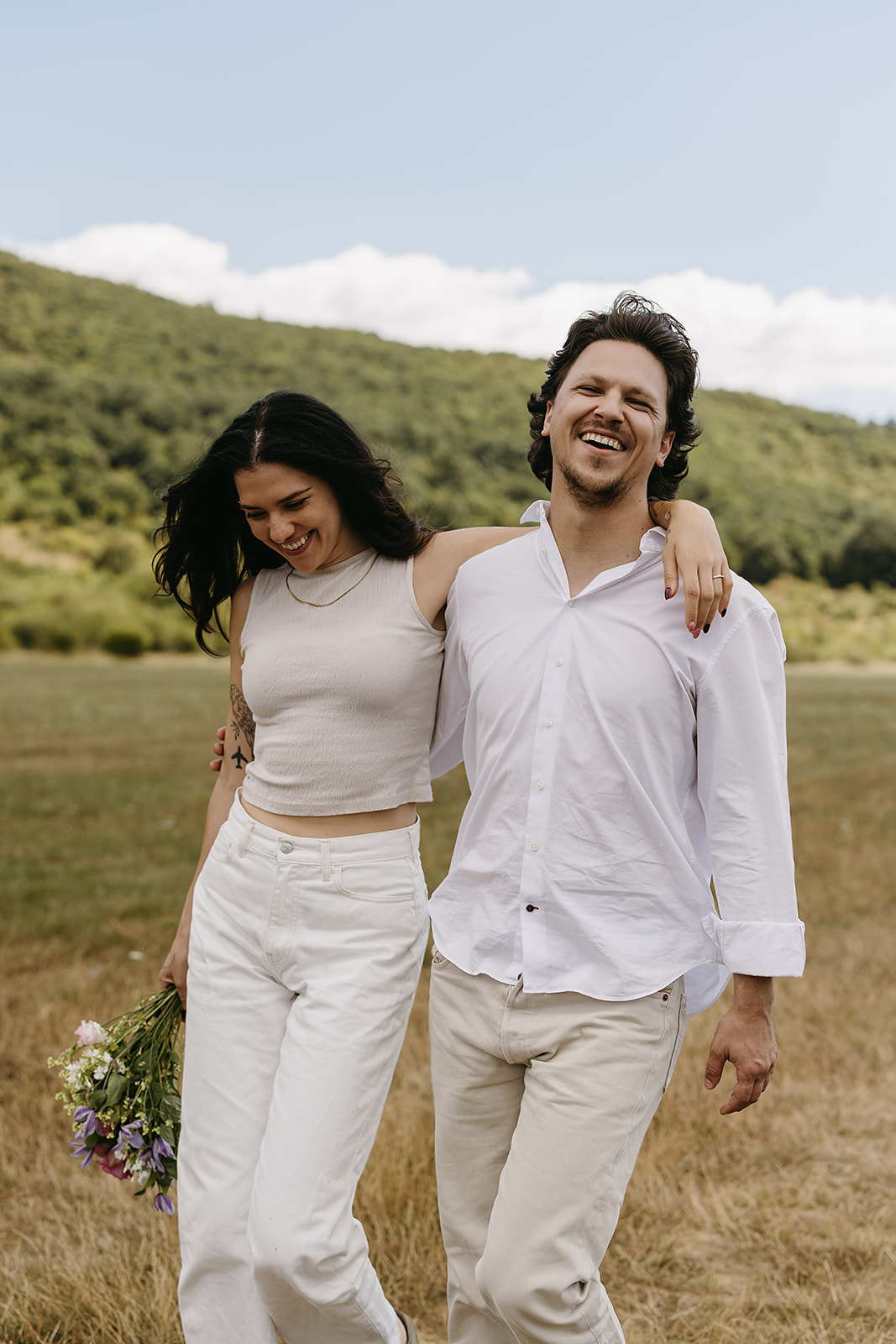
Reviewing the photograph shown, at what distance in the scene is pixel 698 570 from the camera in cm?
248

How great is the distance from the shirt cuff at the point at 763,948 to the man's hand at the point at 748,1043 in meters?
0.04

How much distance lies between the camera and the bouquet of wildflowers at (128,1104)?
3.30 metres

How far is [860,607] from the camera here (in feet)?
204

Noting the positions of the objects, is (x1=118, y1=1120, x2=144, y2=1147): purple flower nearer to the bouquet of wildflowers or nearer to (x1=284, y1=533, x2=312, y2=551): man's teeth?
the bouquet of wildflowers

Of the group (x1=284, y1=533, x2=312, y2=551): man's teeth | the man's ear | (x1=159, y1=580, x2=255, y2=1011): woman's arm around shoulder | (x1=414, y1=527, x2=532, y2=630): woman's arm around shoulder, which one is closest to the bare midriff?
(x1=159, y1=580, x2=255, y2=1011): woman's arm around shoulder

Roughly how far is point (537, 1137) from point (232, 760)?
4.87 feet

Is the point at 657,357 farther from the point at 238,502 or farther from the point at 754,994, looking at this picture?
the point at 754,994

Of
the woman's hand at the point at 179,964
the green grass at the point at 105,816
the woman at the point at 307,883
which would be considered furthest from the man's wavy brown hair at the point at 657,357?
the green grass at the point at 105,816

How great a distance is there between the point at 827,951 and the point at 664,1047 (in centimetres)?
558

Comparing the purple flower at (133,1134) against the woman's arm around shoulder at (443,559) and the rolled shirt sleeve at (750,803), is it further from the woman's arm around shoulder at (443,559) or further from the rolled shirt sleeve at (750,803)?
the rolled shirt sleeve at (750,803)

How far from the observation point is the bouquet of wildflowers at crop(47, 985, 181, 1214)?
3.30 meters

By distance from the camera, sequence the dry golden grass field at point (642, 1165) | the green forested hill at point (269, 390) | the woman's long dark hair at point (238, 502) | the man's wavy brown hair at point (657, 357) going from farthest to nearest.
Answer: the green forested hill at point (269, 390)
the dry golden grass field at point (642, 1165)
the woman's long dark hair at point (238, 502)
the man's wavy brown hair at point (657, 357)

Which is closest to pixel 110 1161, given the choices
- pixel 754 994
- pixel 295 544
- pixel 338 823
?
pixel 338 823

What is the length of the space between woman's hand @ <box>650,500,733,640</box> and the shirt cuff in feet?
2.18
